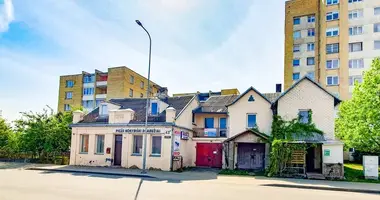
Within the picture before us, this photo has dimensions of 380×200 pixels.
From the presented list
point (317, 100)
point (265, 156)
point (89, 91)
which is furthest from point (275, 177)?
point (89, 91)

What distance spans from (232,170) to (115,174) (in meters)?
8.55

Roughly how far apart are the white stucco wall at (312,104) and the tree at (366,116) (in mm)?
1594

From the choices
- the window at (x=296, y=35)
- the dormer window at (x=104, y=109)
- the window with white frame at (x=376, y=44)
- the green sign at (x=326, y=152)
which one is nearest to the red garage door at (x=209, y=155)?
the green sign at (x=326, y=152)

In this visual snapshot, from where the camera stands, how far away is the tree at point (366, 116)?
19819 mm

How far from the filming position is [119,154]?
24.1m

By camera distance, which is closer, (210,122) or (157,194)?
(157,194)

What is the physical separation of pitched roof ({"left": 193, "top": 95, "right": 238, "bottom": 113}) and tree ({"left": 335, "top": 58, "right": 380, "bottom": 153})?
993 centimetres

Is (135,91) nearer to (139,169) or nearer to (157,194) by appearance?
(139,169)

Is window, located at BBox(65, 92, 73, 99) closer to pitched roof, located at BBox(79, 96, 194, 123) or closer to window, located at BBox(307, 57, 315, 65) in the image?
pitched roof, located at BBox(79, 96, 194, 123)

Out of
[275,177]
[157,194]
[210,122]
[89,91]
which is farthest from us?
[89,91]

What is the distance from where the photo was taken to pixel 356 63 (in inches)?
1512

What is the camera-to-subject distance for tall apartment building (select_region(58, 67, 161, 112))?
5359 cm

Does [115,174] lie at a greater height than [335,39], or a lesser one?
lesser

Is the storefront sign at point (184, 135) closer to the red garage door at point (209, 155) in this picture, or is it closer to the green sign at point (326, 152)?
→ the red garage door at point (209, 155)
